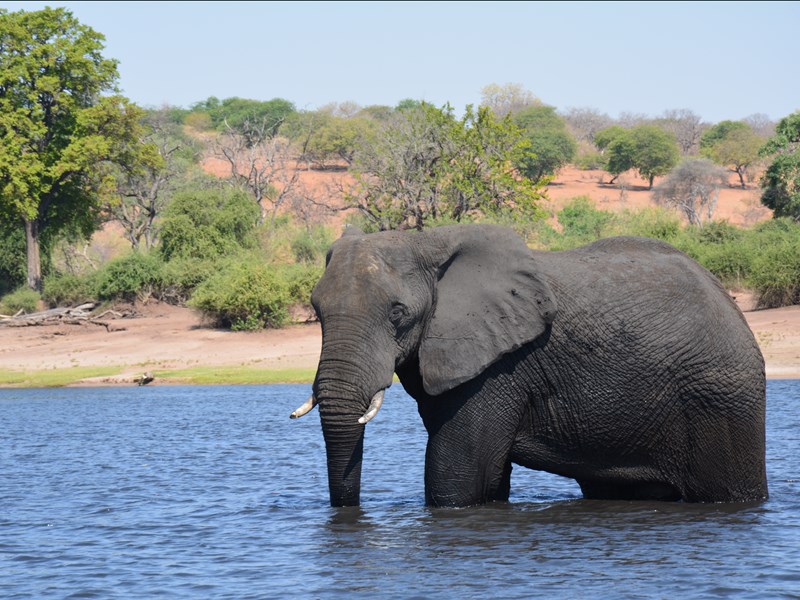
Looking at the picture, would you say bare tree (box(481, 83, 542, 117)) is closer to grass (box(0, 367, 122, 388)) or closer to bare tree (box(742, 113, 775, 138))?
bare tree (box(742, 113, 775, 138))

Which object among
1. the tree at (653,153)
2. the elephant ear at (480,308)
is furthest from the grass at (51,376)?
the tree at (653,153)

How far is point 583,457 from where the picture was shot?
10078mm

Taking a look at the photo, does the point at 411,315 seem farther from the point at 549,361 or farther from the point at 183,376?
the point at 183,376

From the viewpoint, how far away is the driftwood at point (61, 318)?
37062 millimetres

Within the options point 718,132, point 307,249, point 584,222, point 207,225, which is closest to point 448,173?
point 307,249

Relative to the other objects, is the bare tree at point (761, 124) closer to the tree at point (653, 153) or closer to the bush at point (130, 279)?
the tree at point (653, 153)

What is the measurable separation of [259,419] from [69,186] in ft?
79.7

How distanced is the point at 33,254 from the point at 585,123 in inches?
2886

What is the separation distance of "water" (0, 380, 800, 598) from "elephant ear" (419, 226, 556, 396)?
1.41m

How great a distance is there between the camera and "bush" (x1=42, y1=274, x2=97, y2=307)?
39.6m

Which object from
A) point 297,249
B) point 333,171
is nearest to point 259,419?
point 297,249

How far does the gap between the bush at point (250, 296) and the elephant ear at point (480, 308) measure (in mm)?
23455

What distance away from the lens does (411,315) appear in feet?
31.2

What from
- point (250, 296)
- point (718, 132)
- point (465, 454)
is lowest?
point (465, 454)
